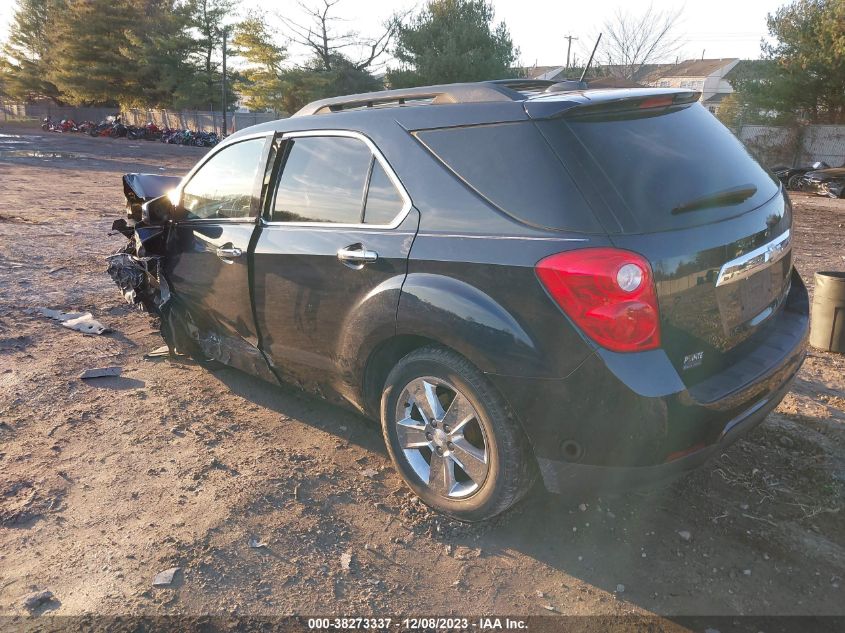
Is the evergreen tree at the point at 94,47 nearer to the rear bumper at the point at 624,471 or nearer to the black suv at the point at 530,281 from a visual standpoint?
the black suv at the point at 530,281

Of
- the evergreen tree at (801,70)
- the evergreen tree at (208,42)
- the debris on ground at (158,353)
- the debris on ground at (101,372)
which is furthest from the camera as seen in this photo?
the evergreen tree at (208,42)

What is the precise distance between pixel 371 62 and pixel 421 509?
45294mm

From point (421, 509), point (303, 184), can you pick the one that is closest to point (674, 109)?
point (303, 184)

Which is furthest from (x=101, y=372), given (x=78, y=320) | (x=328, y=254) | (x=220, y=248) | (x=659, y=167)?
(x=659, y=167)

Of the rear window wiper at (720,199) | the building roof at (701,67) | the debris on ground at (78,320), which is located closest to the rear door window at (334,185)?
the rear window wiper at (720,199)

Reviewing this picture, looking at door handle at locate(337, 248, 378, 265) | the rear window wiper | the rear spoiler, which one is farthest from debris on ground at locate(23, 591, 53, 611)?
the rear window wiper

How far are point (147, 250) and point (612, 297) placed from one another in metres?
3.45

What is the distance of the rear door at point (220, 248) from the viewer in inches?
144

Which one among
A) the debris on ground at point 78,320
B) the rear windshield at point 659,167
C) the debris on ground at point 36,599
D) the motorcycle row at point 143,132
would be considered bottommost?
the debris on ground at point 36,599

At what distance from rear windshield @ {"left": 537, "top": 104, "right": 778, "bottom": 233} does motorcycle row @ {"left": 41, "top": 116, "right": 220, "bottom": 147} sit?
3811cm

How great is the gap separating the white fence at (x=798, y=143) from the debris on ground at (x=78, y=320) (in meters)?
25.7

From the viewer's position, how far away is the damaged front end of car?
4.40m

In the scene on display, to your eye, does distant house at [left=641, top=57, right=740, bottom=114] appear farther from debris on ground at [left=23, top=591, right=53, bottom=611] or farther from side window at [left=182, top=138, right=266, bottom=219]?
debris on ground at [left=23, top=591, right=53, bottom=611]

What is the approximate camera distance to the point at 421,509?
3072 millimetres
